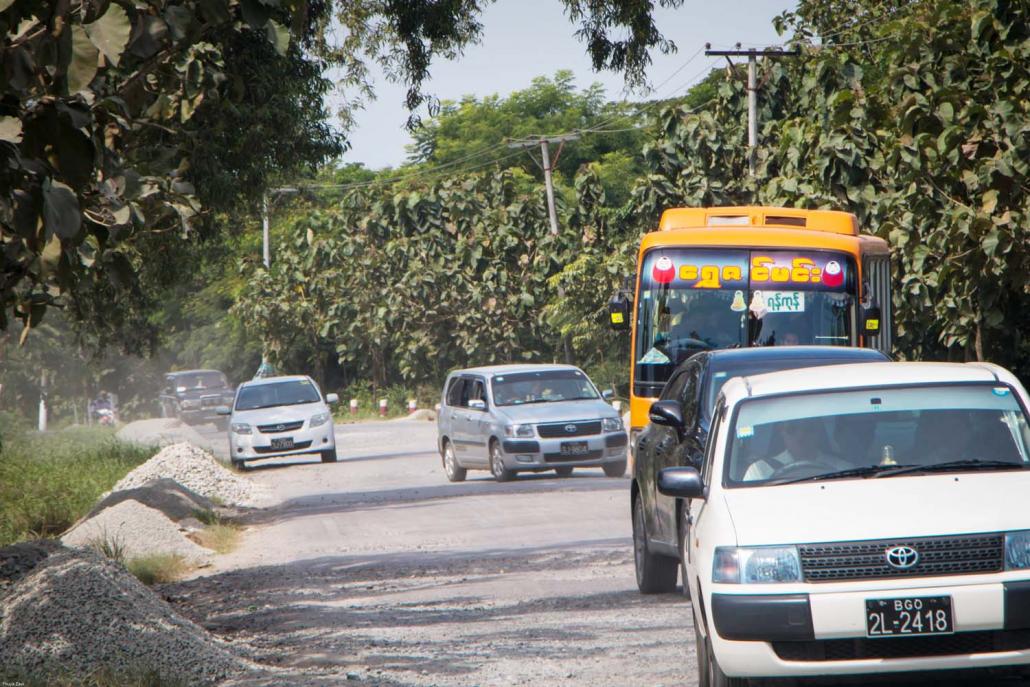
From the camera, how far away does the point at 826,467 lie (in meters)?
7.48

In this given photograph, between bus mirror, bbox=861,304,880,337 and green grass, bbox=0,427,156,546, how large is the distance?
9.90 meters

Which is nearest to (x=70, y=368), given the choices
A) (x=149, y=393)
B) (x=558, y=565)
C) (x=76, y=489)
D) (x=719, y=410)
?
(x=149, y=393)

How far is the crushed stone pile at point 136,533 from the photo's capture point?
52.9ft

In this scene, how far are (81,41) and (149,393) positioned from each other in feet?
275

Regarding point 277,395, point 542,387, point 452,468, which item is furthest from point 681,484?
point 277,395

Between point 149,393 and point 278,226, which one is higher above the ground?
point 278,226

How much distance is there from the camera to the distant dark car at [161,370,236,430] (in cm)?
6162

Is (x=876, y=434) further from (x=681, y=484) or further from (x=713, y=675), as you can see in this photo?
(x=713, y=675)

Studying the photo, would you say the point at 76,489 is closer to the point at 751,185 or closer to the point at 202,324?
the point at 751,185

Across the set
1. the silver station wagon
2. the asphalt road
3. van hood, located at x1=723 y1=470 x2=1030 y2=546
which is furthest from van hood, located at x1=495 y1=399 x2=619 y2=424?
van hood, located at x1=723 y1=470 x2=1030 y2=546

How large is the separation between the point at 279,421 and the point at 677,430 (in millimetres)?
23018

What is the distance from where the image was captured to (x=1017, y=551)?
259 inches

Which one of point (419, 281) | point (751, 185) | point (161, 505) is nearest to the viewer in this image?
point (161, 505)

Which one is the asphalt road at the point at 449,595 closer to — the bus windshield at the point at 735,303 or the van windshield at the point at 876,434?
the van windshield at the point at 876,434
